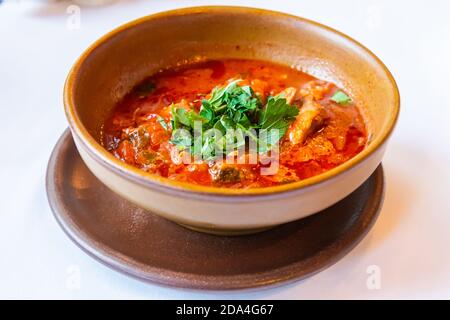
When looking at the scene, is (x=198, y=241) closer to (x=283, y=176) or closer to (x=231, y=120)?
(x=283, y=176)

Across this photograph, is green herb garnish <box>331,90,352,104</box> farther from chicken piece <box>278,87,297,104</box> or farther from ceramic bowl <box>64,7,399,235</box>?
chicken piece <box>278,87,297,104</box>

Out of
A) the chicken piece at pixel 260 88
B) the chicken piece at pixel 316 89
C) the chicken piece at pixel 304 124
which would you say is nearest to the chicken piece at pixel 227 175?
the chicken piece at pixel 304 124

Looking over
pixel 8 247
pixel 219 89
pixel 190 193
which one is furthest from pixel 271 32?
pixel 8 247

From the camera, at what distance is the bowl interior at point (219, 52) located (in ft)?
→ 7.06

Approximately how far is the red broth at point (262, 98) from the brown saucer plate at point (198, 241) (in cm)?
16

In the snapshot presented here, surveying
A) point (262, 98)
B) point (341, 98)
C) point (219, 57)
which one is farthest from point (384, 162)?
point (219, 57)

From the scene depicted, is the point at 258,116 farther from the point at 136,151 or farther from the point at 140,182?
the point at 140,182

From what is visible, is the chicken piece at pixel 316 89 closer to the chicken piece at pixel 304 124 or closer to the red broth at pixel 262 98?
the red broth at pixel 262 98

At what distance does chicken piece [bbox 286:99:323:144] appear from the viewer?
211cm

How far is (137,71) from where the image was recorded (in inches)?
96.9

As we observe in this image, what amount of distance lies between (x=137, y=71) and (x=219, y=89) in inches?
16.5

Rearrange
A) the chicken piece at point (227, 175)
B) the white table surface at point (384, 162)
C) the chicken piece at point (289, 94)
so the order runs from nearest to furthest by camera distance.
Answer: the white table surface at point (384, 162) < the chicken piece at point (227, 175) < the chicken piece at point (289, 94)

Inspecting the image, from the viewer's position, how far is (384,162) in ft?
7.64

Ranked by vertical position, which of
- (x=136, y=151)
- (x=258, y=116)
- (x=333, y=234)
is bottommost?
(x=333, y=234)
